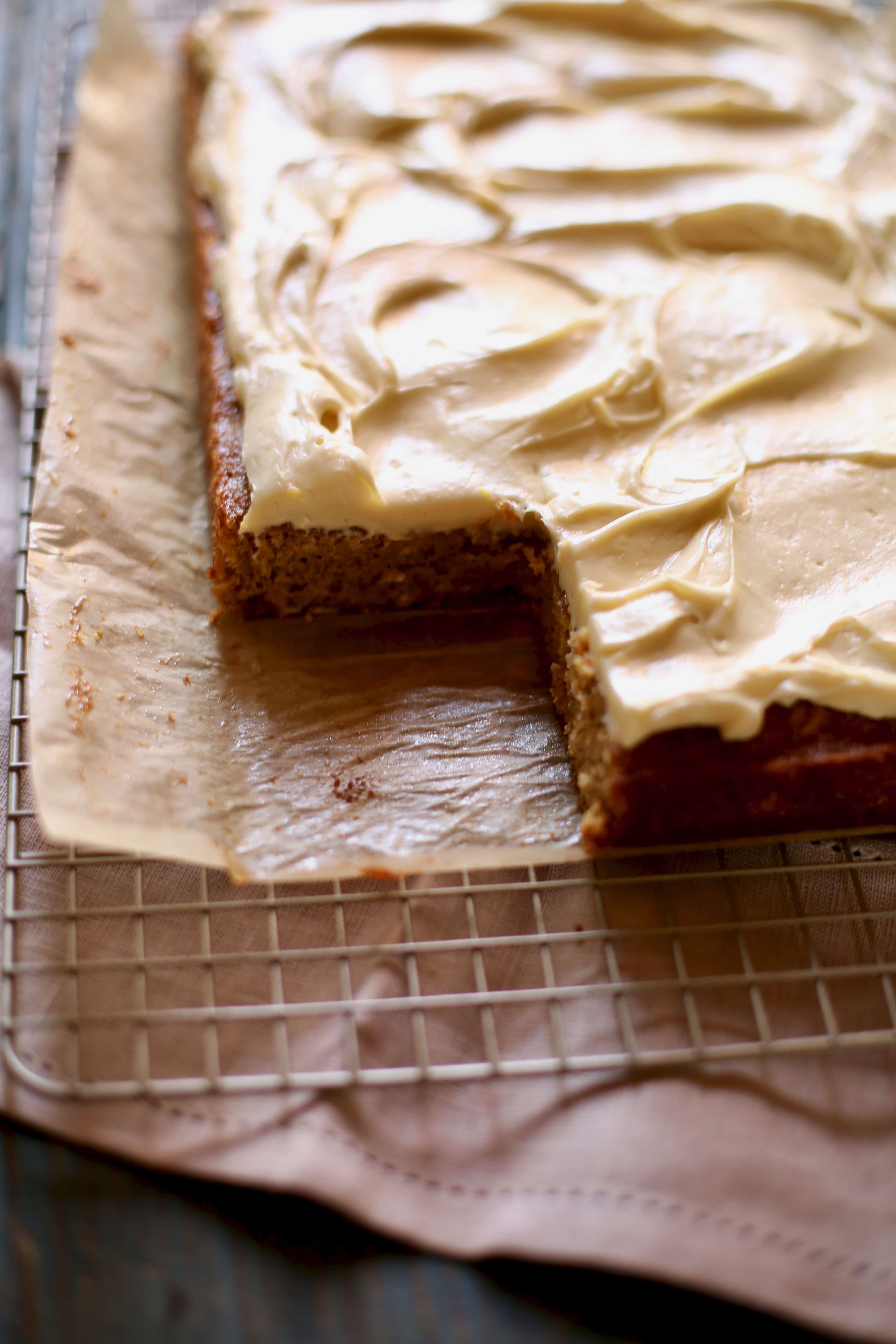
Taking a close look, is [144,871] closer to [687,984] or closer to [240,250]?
[687,984]

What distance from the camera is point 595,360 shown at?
369cm

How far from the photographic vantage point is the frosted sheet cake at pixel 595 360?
3062 mm

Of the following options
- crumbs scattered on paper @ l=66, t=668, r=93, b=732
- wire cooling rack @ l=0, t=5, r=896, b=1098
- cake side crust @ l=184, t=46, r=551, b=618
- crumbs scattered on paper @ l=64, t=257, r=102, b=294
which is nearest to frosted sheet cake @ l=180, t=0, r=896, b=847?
cake side crust @ l=184, t=46, r=551, b=618

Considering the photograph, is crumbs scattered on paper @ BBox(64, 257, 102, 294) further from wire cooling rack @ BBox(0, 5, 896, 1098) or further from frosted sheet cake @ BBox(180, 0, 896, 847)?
wire cooling rack @ BBox(0, 5, 896, 1098)

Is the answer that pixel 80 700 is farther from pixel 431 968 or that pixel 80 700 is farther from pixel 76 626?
pixel 431 968

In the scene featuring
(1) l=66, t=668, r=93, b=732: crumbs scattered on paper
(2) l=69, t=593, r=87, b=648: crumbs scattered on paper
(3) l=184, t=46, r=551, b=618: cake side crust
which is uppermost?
(3) l=184, t=46, r=551, b=618: cake side crust

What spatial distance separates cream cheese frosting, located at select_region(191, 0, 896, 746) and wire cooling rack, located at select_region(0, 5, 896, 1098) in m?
0.50

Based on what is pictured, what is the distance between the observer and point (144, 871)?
3.06 meters

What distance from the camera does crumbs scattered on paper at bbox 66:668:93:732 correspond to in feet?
10.3

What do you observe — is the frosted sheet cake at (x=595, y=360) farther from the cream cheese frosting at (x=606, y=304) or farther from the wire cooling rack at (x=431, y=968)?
the wire cooling rack at (x=431, y=968)

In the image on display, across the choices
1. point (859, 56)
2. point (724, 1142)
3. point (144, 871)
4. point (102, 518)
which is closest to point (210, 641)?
point (102, 518)

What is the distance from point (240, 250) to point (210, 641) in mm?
1429

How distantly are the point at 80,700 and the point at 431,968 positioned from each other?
1219 millimetres

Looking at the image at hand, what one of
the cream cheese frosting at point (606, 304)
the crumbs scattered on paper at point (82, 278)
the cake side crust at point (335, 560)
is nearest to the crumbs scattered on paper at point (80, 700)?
the cake side crust at point (335, 560)
